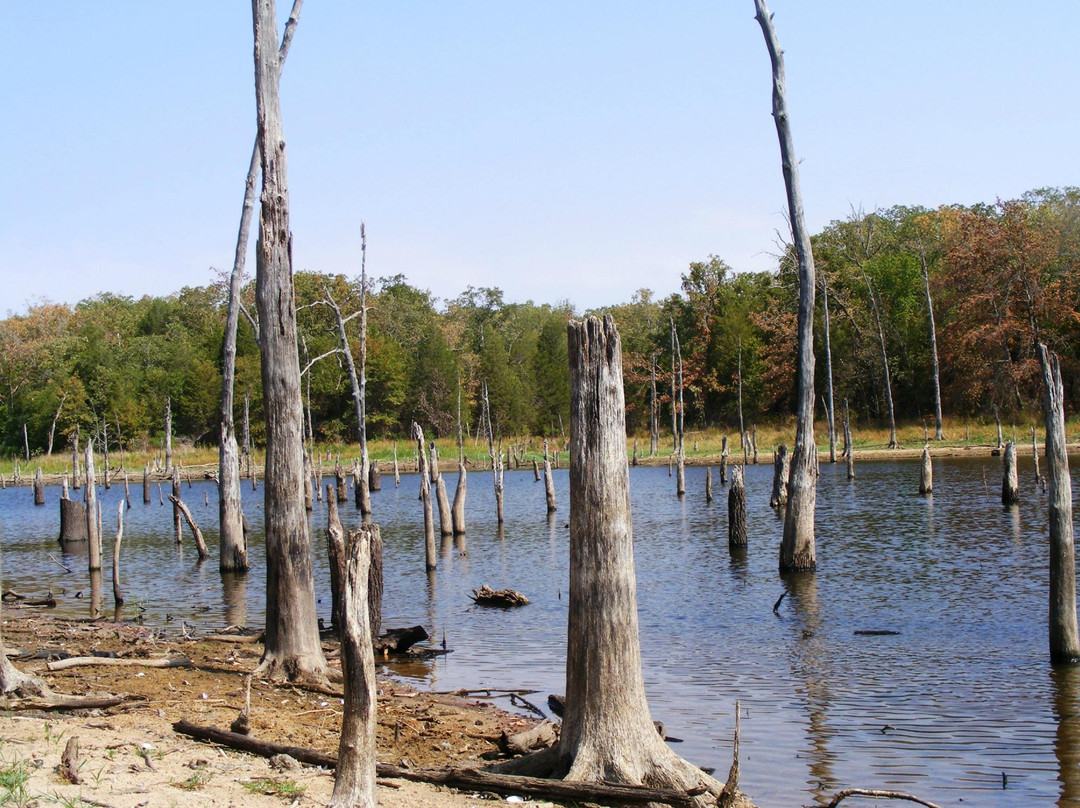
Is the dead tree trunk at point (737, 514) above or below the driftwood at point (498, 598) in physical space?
above

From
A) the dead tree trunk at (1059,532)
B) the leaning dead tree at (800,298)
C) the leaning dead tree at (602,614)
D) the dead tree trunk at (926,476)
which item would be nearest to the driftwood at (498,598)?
the leaning dead tree at (800,298)

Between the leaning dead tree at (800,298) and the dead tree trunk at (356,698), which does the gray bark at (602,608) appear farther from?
the leaning dead tree at (800,298)

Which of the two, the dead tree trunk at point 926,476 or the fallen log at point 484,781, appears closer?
the fallen log at point 484,781

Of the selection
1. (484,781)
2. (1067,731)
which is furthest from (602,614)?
(1067,731)

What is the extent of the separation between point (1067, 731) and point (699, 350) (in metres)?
63.8

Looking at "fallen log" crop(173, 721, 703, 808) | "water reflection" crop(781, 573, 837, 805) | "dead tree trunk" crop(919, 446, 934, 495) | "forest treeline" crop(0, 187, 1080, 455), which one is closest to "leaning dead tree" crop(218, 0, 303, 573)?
"water reflection" crop(781, 573, 837, 805)

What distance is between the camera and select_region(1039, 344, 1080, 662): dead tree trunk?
9.77 m

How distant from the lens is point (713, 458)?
60.8 meters

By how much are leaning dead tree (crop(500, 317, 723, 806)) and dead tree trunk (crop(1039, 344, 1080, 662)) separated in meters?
5.69

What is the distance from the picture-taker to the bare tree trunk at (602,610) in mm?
5758

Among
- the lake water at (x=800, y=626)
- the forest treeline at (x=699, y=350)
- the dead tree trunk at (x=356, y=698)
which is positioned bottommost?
the lake water at (x=800, y=626)

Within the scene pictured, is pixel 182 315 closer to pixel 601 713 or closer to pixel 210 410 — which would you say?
pixel 210 410

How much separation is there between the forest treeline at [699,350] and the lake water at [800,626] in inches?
1026

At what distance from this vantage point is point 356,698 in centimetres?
509
